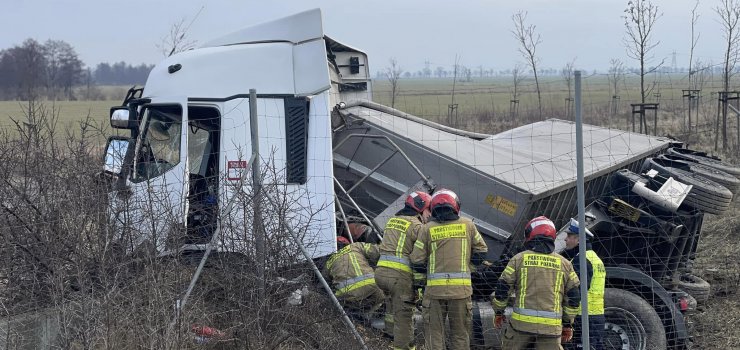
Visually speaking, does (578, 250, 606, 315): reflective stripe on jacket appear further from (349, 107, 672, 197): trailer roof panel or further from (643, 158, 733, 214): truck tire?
(643, 158, 733, 214): truck tire

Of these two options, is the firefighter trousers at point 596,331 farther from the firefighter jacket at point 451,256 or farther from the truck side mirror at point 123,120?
the truck side mirror at point 123,120

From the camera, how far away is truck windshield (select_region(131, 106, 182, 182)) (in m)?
7.23

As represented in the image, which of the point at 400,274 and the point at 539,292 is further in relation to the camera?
the point at 400,274

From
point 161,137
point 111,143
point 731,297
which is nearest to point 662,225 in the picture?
point 731,297

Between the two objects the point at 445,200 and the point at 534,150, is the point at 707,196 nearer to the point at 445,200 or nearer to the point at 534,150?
the point at 534,150

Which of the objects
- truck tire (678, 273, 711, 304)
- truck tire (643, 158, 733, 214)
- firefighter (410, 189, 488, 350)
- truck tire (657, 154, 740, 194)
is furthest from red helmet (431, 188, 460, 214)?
truck tire (657, 154, 740, 194)

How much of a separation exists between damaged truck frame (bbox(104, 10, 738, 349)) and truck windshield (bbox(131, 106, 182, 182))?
14 millimetres

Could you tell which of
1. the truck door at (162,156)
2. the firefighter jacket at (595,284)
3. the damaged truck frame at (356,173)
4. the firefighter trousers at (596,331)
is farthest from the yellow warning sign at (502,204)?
the truck door at (162,156)

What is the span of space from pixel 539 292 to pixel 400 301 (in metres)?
1.27

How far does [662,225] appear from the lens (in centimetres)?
686

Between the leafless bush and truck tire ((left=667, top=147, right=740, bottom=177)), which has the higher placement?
truck tire ((left=667, top=147, right=740, bottom=177))

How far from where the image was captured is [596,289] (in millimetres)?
6070

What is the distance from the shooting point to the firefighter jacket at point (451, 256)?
6.20 m

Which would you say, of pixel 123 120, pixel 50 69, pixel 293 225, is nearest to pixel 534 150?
pixel 293 225
